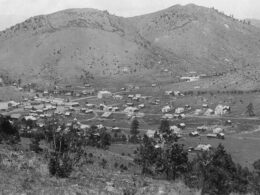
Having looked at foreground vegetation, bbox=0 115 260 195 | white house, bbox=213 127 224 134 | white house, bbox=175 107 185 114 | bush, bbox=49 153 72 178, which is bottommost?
white house, bbox=213 127 224 134

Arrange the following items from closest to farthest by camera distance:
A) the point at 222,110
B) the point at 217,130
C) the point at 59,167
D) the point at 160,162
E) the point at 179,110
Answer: the point at 59,167 < the point at 160,162 < the point at 217,130 < the point at 222,110 < the point at 179,110

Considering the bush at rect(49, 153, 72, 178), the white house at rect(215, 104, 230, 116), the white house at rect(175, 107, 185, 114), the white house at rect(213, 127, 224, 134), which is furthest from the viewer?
the white house at rect(175, 107, 185, 114)

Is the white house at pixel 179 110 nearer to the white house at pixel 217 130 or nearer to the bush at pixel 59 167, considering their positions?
the white house at pixel 217 130

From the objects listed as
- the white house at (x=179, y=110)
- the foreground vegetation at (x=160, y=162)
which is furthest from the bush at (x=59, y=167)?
the white house at (x=179, y=110)

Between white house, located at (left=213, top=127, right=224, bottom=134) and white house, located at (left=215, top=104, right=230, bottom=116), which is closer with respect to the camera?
white house, located at (left=213, top=127, right=224, bottom=134)

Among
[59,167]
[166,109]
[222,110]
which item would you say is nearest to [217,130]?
[222,110]

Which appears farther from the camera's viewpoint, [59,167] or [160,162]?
[160,162]

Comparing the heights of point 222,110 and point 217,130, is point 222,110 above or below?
above

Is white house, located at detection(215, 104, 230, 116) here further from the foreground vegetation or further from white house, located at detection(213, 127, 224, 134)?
the foreground vegetation

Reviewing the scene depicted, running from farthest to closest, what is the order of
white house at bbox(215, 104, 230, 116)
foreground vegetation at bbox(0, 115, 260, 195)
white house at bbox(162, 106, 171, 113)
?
white house at bbox(162, 106, 171, 113), white house at bbox(215, 104, 230, 116), foreground vegetation at bbox(0, 115, 260, 195)

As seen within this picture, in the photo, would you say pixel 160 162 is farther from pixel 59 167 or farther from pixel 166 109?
pixel 166 109

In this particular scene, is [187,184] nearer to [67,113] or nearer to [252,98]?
[67,113]

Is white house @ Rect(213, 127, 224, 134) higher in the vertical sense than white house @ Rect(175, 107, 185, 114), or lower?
lower

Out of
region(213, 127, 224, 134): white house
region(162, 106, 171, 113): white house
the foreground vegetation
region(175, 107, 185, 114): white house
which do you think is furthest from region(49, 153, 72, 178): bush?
region(162, 106, 171, 113): white house
